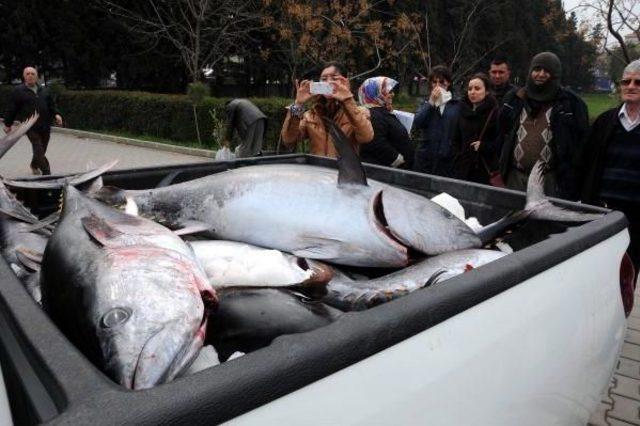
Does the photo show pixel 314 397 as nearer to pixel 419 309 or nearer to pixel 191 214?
pixel 419 309

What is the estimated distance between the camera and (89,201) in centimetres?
205

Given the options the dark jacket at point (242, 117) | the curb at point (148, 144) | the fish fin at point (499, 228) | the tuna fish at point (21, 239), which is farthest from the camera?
the curb at point (148, 144)

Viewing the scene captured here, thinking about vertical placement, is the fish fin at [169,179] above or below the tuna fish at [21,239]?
above

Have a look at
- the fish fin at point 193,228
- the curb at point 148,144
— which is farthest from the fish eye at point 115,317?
the curb at point 148,144

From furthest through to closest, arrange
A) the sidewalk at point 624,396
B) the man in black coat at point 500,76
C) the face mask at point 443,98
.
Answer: the man in black coat at point 500,76 < the face mask at point 443,98 < the sidewalk at point 624,396

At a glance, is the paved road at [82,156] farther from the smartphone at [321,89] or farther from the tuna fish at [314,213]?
the tuna fish at [314,213]

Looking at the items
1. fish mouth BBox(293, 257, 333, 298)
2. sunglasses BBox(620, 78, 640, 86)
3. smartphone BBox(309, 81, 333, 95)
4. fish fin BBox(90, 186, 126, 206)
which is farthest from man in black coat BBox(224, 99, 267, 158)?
fish mouth BBox(293, 257, 333, 298)

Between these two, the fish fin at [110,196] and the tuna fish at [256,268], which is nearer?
the tuna fish at [256,268]

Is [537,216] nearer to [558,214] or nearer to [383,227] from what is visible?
[558,214]

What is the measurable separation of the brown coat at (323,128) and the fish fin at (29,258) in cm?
222

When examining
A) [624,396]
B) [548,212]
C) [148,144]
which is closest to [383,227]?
[548,212]

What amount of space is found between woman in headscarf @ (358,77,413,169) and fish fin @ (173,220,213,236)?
9.56ft

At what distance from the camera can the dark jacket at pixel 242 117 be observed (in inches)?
216

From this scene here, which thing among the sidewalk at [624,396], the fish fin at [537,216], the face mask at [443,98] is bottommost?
the sidewalk at [624,396]
